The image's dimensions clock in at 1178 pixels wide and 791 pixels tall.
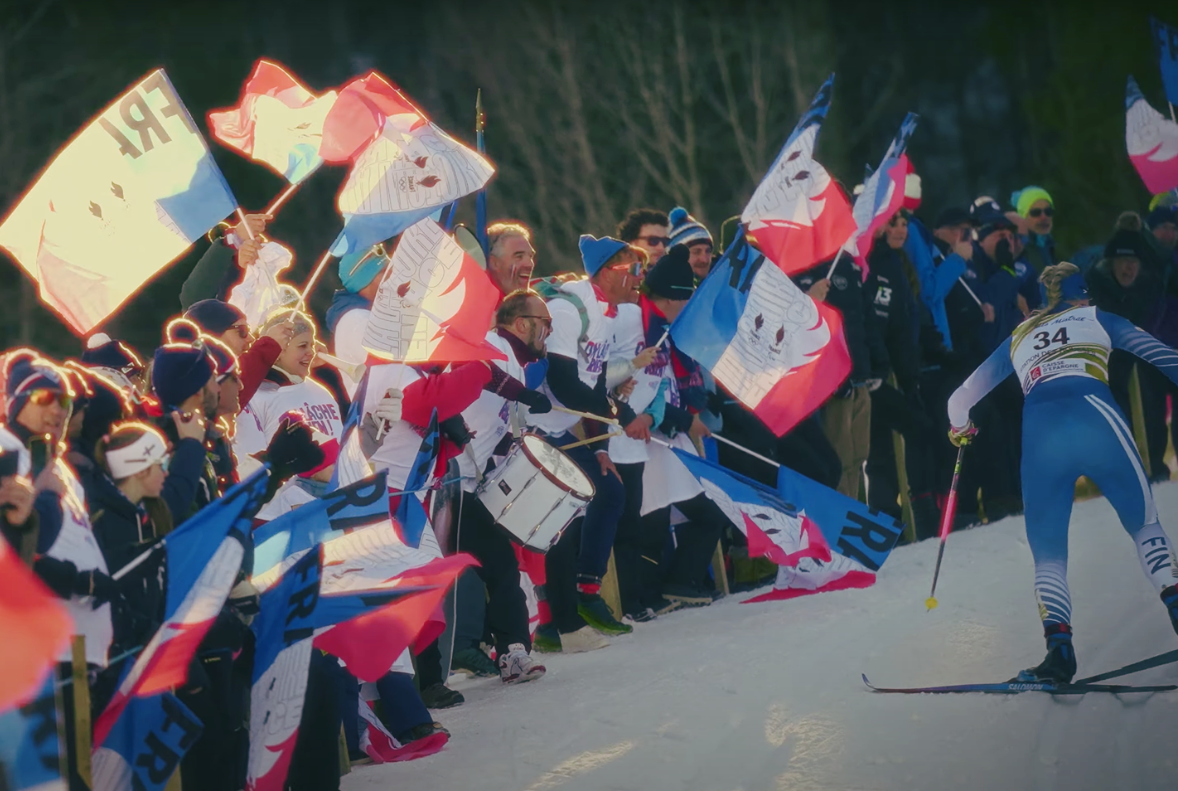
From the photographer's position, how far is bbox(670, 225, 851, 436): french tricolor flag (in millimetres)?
10109

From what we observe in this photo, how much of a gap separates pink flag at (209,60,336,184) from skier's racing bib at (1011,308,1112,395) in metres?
3.91

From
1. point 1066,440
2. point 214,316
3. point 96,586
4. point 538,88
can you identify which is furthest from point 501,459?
point 538,88

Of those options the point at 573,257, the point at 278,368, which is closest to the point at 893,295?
the point at 278,368

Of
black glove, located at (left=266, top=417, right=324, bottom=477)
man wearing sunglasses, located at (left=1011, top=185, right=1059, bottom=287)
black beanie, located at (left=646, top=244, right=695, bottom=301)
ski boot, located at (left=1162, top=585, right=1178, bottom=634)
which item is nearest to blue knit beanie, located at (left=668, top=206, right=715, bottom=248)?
black beanie, located at (left=646, top=244, right=695, bottom=301)

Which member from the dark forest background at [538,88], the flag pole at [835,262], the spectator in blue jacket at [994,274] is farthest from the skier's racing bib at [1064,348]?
the dark forest background at [538,88]

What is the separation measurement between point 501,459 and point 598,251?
1.93 meters

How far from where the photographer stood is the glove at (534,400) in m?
9.16

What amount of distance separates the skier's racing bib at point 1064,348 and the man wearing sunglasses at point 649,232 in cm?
330

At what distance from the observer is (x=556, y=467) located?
29.2 ft

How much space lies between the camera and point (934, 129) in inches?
1141

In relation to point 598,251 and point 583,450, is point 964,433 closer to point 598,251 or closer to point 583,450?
point 583,450

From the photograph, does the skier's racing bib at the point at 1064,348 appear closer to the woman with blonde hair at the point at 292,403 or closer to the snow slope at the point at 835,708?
the snow slope at the point at 835,708

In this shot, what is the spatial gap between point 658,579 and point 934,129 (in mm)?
19586

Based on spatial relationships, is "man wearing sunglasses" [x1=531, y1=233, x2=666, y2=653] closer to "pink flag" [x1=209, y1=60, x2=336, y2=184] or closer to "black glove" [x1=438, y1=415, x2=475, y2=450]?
"black glove" [x1=438, y1=415, x2=475, y2=450]
